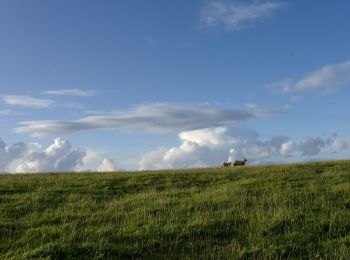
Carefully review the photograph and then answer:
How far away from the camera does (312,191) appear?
819 inches

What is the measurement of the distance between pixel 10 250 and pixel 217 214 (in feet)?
22.5

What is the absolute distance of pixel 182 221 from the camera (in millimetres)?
15531

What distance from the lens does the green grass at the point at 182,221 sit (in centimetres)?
1245

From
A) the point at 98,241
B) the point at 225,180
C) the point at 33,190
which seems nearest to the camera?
the point at 98,241

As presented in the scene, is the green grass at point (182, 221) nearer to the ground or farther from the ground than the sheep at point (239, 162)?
nearer to the ground

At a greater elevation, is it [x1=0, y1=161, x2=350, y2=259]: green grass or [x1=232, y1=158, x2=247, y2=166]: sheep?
[x1=232, y1=158, x2=247, y2=166]: sheep

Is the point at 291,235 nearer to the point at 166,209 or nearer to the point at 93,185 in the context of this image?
the point at 166,209

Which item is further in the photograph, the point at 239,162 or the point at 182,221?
the point at 239,162

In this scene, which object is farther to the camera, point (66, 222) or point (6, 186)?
point (6, 186)

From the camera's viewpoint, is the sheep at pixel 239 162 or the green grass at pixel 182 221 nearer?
the green grass at pixel 182 221

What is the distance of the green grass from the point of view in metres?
12.5

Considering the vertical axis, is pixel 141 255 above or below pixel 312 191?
below

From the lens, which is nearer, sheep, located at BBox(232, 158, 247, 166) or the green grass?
the green grass

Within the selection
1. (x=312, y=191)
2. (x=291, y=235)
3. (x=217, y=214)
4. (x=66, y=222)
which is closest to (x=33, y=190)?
(x=66, y=222)
